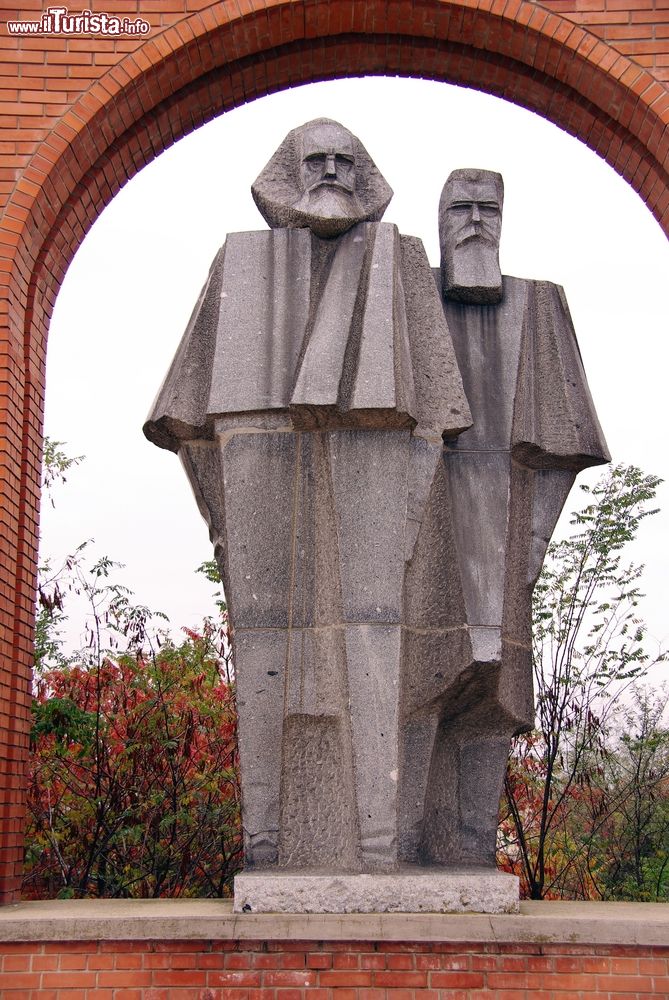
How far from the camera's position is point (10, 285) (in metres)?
6.12

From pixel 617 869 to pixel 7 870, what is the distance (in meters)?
4.94

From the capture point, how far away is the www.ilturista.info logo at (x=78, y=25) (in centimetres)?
652

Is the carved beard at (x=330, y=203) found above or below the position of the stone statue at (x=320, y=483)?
above

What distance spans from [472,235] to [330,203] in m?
0.73

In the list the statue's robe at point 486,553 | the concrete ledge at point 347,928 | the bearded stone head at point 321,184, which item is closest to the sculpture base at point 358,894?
the concrete ledge at point 347,928

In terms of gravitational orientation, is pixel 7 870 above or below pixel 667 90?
below

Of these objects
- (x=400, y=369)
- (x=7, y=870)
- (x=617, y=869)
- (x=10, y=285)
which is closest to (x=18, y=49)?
(x=10, y=285)

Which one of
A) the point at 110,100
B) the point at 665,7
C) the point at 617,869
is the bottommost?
the point at 617,869

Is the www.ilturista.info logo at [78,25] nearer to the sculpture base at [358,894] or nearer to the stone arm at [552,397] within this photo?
the stone arm at [552,397]

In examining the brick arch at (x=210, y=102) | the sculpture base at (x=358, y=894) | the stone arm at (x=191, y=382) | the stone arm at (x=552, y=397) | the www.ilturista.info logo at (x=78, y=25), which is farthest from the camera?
the www.ilturista.info logo at (x=78, y=25)

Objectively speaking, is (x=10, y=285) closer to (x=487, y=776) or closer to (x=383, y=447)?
(x=383, y=447)

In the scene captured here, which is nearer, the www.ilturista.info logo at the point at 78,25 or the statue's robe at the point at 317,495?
the statue's robe at the point at 317,495

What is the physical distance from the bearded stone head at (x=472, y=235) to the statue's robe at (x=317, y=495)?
0.26 m

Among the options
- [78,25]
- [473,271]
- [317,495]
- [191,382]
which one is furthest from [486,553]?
[78,25]
